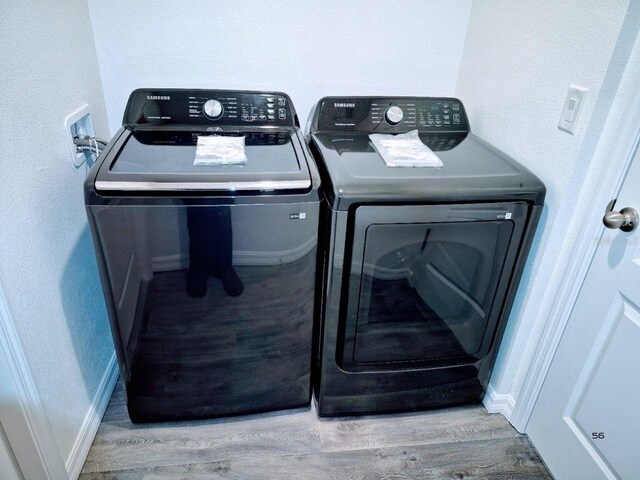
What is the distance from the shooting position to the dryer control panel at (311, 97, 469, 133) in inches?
62.7

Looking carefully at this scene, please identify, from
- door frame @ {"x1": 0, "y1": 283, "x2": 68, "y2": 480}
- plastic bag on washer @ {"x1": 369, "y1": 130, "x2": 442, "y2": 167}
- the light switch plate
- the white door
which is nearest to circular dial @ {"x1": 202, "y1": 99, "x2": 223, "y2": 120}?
plastic bag on washer @ {"x1": 369, "y1": 130, "x2": 442, "y2": 167}

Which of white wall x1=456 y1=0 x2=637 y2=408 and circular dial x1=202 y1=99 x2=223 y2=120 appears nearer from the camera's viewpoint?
white wall x1=456 y1=0 x2=637 y2=408

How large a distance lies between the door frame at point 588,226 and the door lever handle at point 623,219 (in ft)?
0.16

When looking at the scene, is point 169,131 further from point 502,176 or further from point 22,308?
point 502,176

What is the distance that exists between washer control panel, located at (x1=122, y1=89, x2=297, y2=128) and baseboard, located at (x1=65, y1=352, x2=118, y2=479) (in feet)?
3.14

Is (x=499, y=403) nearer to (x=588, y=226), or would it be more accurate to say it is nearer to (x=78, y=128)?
(x=588, y=226)

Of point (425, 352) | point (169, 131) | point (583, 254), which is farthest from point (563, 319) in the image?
point (169, 131)

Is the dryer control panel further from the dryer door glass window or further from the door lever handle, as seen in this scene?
the door lever handle

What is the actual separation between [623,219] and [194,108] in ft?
4.39

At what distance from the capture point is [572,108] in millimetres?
1172

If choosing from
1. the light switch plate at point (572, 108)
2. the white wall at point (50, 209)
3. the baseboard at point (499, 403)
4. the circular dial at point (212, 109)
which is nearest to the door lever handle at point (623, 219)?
the light switch plate at point (572, 108)

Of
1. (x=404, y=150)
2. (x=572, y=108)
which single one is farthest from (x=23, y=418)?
(x=572, y=108)

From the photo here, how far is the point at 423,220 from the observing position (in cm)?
125

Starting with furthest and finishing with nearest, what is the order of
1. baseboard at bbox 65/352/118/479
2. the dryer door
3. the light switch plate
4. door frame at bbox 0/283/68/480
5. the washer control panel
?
1. the washer control panel
2. baseboard at bbox 65/352/118/479
3. the dryer door
4. the light switch plate
5. door frame at bbox 0/283/68/480
